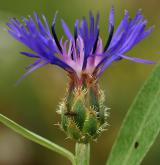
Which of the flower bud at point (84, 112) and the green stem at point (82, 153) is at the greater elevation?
the flower bud at point (84, 112)

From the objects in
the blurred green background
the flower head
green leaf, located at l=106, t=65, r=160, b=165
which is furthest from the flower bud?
the blurred green background

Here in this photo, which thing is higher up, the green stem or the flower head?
the flower head

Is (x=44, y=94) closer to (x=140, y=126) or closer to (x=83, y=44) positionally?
(x=140, y=126)

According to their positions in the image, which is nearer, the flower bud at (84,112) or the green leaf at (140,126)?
the flower bud at (84,112)

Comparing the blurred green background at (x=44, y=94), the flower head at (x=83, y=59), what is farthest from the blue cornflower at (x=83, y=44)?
the blurred green background at (x=44, y=94)

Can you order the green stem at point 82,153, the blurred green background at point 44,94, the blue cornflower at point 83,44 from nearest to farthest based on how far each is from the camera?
the blue cornflower at point 83,44
the green stem at point 82,153
the blurred green background at point 44,94

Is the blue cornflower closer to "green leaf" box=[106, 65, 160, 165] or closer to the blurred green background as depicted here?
"green leaf" box=[106, 65, 160, 165]

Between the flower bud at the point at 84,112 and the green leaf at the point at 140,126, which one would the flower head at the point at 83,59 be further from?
Answer: the green leaf at the point at 140,126

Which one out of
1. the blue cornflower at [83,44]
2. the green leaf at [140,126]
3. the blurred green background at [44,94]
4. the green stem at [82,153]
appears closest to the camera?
the blue cornflower at [83,44]
